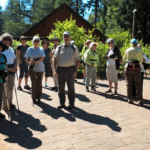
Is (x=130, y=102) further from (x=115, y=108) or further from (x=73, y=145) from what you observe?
(x=73, y=145)

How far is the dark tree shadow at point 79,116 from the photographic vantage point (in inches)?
182

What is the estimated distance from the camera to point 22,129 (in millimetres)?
4234

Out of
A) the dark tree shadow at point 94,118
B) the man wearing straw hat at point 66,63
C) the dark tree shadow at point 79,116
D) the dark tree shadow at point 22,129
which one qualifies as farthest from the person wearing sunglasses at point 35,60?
the dark tree shadow at point 94,118

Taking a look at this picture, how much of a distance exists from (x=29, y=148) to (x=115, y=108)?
3.04 meters

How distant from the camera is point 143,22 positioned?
2795 cm

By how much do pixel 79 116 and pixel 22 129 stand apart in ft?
4.78

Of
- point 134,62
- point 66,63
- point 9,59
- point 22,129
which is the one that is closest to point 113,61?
point 134,62

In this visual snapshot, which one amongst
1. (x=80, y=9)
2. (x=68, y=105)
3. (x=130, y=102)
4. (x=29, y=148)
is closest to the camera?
(x=29, y=148)

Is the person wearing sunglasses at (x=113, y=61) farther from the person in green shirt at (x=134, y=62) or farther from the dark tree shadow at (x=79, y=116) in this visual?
the dark tree shadow at (x=79, y=116)

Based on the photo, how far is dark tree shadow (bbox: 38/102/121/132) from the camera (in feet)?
15.2

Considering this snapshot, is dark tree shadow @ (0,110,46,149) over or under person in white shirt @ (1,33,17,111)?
under

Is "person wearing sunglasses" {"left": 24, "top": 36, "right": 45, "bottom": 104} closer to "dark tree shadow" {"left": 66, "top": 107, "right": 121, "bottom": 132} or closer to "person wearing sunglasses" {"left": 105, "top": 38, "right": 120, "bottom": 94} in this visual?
"dark tree shadow" {"left": 66, "top": 107, "right": 121, "bottom": 132}

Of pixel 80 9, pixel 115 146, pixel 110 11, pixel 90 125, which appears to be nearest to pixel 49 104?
pixel 90 125

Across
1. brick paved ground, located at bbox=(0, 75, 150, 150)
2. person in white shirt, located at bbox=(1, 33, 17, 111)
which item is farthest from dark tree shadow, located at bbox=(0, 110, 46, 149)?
person in white shirt, located at bbox=(1, 33, 17, 111)
